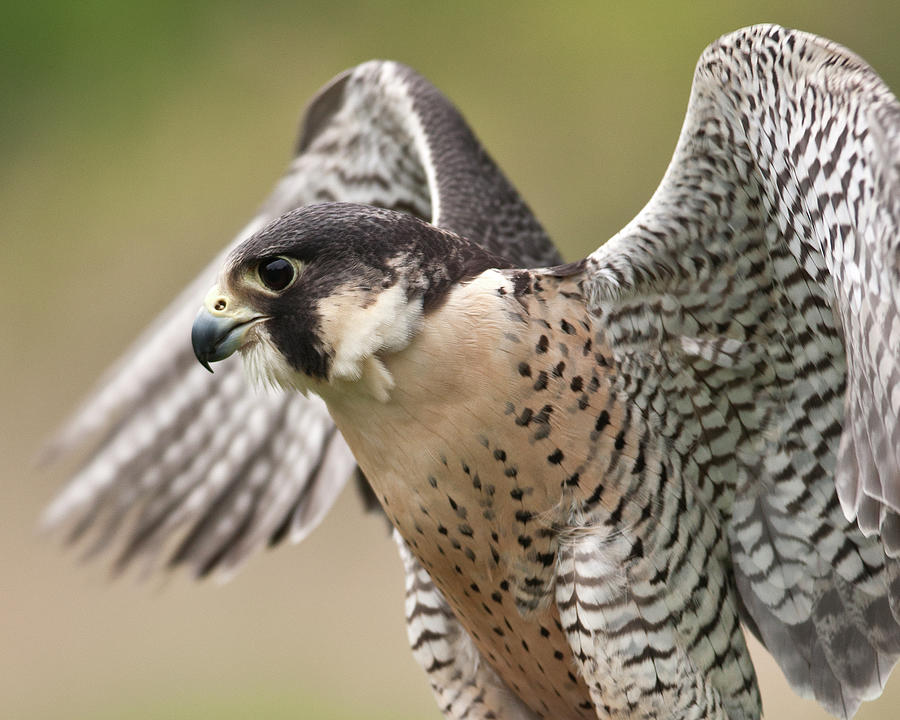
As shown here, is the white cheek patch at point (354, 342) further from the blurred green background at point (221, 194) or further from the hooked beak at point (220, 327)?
the blurred green background at point (221, 194)

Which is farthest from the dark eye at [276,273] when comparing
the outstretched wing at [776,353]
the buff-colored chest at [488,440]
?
the outstretched wing at [776,353]

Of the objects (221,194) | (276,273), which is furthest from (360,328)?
(221,194)

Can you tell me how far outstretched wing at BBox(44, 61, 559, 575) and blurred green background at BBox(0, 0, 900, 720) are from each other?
2.48 metres

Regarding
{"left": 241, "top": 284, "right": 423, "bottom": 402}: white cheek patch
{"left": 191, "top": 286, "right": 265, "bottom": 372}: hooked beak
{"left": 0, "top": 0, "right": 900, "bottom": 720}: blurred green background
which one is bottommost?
{"left": 0, "top": 0, "right": 900, "bottom": 720}: blurred green background

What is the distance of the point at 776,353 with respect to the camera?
9.05ft

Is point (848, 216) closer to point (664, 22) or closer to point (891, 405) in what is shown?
point (891, 405)

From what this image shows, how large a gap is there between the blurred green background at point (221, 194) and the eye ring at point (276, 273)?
4.00m

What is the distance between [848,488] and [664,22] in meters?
6.10

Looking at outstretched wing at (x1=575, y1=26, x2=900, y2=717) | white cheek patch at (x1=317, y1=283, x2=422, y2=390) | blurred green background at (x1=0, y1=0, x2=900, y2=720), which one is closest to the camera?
outstretched wing at (x1=575, y1=26, x2=900, y2=717)

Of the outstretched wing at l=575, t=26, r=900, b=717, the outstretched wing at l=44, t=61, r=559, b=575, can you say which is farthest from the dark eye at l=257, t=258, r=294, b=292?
the outstretched wing at l=44, t=61, r=559, b=575

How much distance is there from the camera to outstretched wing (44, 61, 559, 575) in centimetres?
384

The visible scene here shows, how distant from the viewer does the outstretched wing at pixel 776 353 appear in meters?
2.37

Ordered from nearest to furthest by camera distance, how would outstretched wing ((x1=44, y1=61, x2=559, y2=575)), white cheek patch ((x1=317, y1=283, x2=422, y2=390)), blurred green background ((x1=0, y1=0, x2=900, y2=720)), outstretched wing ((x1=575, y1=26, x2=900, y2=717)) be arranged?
outstretched wing ((x1=575, y1=26, x2=900, y2=717)) → white cheek patch ((x1=317, y1=283, x2=422, y2=390)) → outstretched wing ((x1=44, y1=61, x2=559, y2=575)) → blurred green background ((x1=0, y1=0, x2=900, y2=720))

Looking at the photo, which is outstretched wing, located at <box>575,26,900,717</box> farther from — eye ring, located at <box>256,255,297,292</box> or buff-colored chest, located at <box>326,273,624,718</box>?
eye ring, located at <box>256,255,297,292</box>
